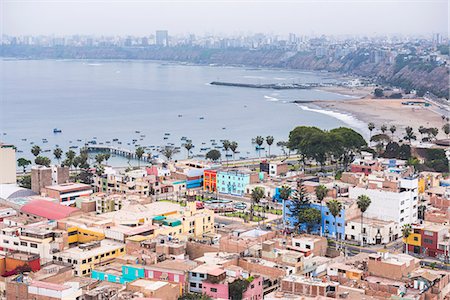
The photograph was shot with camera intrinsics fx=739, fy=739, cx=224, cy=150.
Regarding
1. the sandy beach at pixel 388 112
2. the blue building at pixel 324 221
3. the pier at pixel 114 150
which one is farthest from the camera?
the sandy beach at pixel 388 112

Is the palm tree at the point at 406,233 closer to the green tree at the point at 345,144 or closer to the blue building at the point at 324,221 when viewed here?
the blue building at the point at 324,221

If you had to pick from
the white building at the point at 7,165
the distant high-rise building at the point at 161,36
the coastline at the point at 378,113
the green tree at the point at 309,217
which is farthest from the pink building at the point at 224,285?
the distant high-rise building at the point at 161,36

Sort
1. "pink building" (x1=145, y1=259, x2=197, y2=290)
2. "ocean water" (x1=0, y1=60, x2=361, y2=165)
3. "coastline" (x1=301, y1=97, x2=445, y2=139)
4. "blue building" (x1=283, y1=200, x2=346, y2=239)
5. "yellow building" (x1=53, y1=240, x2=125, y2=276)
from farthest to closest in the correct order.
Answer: "coastline" (x1=301, y1=97, x2=445, y2=139), "ocean water" (x1=0, y1=60, x2=361, y2=165), "blue building" (x1=283, y1=200, x2=346, y2=239), "yellow building" (x1=53, y1=240, x2=125, y2=276), "pink building" (x1=145, y1=259, x2=197, y2=290)

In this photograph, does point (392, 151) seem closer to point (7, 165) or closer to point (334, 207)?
point (334, 207)

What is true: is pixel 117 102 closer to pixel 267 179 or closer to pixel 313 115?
pixel 313 115

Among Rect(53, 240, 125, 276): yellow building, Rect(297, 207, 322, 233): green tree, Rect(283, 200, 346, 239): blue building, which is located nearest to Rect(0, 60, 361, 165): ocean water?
Rect(283, 200, 346, 239): blue building

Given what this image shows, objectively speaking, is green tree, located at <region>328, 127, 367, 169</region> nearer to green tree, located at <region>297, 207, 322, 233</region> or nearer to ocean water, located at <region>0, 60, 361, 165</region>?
ocean water, located at <region>0, 60, 361, 165</region>

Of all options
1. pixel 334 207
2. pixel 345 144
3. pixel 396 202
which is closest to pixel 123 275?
pixel 334 207

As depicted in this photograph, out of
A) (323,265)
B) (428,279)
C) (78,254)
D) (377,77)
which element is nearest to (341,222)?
(323,265)
